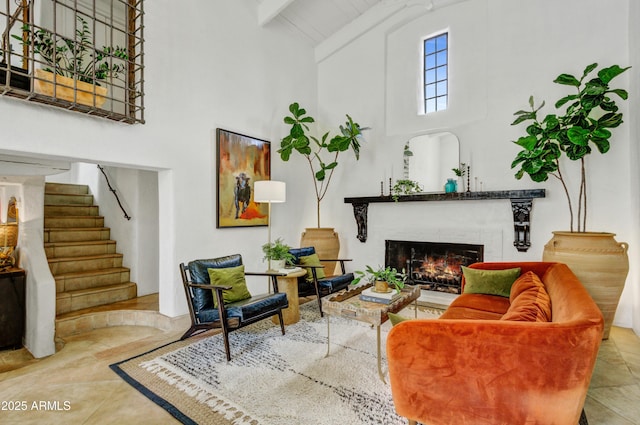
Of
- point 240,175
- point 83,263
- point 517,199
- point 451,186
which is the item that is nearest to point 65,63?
point 240,175

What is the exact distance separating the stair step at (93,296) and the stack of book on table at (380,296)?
3.36 meters

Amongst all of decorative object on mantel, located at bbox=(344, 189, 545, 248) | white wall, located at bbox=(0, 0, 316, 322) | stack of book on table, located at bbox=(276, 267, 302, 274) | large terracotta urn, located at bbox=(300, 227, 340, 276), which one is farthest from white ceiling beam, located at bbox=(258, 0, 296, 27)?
stack of book on table, located at bbox=(276, 267, 302, 274)

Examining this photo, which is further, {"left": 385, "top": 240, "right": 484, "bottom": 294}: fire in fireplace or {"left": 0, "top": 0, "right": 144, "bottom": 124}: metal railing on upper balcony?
{"left": 385, "top": 240, "right": 484, "bottom": 294}: fire in fireplace

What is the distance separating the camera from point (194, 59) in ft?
13.0

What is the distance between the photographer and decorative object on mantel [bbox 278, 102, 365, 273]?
4.91 metres

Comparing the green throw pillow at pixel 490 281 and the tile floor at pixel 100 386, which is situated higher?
the green throw pillow at pixel 490 281

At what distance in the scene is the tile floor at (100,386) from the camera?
2059 millimetres

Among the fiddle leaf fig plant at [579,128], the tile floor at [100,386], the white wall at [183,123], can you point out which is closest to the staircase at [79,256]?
the white wall at [183,123]

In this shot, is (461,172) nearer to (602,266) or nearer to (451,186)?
(451,186)

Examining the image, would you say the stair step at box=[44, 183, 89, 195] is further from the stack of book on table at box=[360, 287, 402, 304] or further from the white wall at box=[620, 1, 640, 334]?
the white wall at box=[620, 1, 640, 334]

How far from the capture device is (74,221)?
4840 millimetres

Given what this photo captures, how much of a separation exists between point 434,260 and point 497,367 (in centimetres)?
346

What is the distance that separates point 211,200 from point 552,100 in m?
4.43

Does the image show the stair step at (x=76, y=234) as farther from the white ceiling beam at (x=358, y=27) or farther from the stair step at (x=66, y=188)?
the white ceiling beam at (x=358, y=27)
